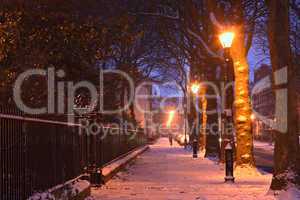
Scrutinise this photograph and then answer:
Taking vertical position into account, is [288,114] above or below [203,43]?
below

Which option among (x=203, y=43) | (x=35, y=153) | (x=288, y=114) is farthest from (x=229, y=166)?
(x=203, y=43)

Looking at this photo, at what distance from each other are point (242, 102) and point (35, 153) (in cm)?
1419

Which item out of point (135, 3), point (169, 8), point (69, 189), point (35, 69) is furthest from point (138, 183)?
point (169, 8)

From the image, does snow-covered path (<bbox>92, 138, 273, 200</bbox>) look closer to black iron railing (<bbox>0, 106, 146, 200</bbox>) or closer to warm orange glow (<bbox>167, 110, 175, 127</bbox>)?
black iron railing (<bbox>0, 106, 146, 200</bbox>)

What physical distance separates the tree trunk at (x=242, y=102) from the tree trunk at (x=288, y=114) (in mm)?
8335

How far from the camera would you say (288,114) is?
1493cm

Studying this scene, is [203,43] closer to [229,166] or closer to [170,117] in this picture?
[229,166]

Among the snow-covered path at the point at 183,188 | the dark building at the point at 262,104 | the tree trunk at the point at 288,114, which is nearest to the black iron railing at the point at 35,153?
the snow-covered path at the point at 183,188

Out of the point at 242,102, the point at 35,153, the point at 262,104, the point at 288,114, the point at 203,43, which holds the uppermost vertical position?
the point at 203,43

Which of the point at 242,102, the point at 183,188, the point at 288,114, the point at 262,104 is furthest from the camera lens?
the point at 262,104

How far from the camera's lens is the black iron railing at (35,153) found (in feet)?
28.6

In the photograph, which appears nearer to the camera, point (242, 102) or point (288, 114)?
point (288, 114)

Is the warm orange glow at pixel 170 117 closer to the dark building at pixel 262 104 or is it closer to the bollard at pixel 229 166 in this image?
the dark building at pixel 262 104

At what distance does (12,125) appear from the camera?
8.93m
